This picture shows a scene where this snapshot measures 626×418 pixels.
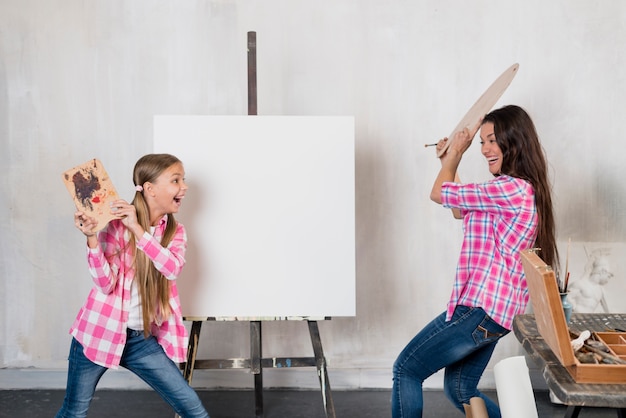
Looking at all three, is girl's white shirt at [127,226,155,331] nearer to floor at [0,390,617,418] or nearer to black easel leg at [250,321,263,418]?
black easel leg at [250,321,263,418]

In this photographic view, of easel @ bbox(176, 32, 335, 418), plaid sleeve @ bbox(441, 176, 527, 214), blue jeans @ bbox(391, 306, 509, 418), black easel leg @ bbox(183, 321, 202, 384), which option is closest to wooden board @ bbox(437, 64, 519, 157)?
plaid sleeve @ bbox(441, 176, 527, 214)

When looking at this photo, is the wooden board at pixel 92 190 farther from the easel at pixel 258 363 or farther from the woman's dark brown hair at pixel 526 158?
the woman's dark brown hair at pixel 526 158

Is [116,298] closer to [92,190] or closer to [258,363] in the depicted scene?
[92,190]

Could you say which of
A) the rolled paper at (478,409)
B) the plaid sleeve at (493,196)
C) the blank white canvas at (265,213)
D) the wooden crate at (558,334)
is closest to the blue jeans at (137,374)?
the blank white canvas at (265,213)

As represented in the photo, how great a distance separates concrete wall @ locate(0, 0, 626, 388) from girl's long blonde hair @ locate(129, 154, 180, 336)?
3.41 ft

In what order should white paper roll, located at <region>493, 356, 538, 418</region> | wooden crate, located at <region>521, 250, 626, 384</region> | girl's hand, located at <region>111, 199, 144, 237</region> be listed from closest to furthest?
wooden crate, located at <region>521, 250, 626, 384</region> < white paper roll, located at <region>493, 356, 538, 418</region> < girl's hand, located at <region>111, 199, 144, 237</region>

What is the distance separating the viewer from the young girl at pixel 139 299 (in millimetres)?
2111

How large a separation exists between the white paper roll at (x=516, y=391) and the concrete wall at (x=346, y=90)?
1800mm

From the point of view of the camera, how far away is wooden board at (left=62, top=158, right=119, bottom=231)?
212cm

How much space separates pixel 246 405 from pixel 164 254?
1305mm

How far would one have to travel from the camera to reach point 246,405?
314 centimetres

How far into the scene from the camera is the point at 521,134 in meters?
2.11

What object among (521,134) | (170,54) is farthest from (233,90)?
(521,134)

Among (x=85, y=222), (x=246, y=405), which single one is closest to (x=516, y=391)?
(x=85, y=222)
